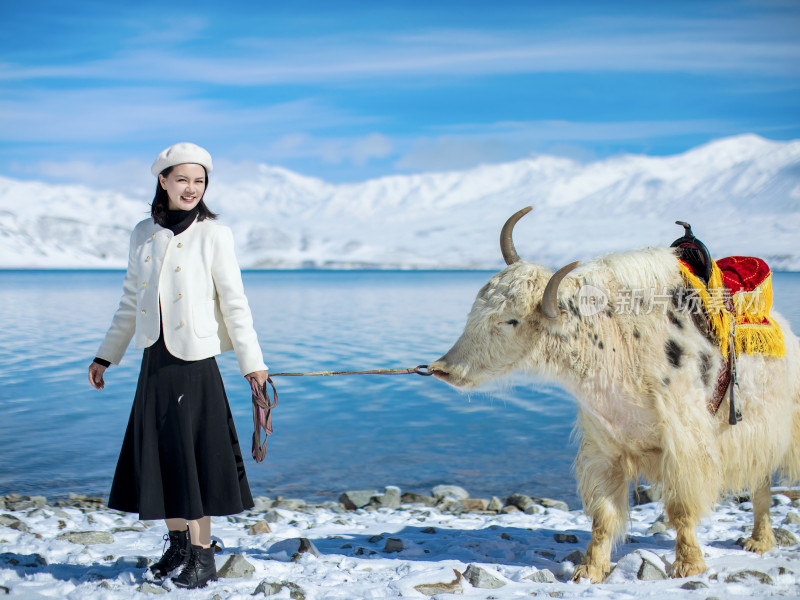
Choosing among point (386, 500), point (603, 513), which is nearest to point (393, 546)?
point (603, 513)

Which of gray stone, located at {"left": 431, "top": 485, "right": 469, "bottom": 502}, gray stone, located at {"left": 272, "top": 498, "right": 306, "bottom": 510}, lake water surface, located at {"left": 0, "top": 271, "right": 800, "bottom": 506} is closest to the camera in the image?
gray stone, located at {"left": 272, "top": 498, "right": 306, "bottom": 510}

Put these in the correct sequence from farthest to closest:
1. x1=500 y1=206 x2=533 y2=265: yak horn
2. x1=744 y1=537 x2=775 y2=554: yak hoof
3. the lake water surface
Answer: the lake water surface → x1=744 y1=537 x2=775 y2=554: yak hoof → x1=500 y1=206 x2=533 y2=265: yak horn

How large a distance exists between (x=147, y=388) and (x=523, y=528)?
233cm

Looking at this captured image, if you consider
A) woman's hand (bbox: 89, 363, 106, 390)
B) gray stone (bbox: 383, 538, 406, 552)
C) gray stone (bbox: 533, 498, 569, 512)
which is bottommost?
gray stone (bbox: 533, 498, 569, 512)

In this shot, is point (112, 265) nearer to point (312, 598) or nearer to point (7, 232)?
point (7, 232)

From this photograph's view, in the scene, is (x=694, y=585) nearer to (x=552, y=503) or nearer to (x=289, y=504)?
(x=552, y=503)

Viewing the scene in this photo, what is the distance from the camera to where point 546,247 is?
144750mm

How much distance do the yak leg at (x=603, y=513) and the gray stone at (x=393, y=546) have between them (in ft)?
2.75

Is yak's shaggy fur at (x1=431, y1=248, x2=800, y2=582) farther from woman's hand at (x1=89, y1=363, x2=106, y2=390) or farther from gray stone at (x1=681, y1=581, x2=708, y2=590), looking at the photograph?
woman's hand at (x1=89, y1=363, x2=106, y2=390)

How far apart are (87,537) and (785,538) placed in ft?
10.9

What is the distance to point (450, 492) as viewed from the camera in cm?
546

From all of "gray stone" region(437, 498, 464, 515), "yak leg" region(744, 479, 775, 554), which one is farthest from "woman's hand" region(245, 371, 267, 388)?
"gray stone" region(437, 498, 464, 515)

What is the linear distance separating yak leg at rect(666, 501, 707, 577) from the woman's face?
7.38 ft

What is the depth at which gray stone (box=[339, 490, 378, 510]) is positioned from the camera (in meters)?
5.11
